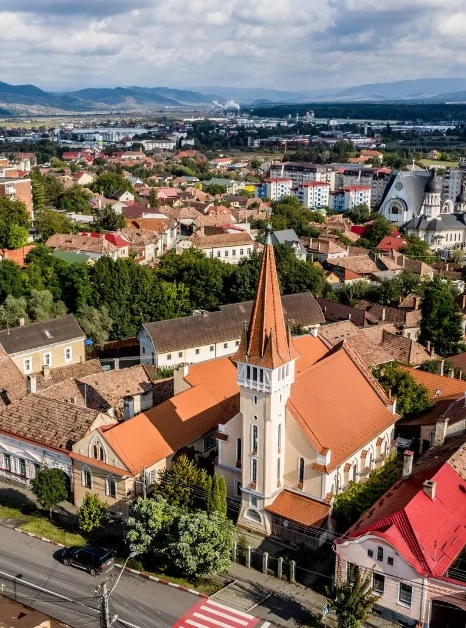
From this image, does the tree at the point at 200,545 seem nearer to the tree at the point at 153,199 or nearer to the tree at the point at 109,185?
the tree at the point at 153,199

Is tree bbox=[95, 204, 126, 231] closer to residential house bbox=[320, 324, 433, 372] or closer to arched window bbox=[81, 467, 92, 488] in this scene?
residential house bbox=[320, 324, 433, 372]

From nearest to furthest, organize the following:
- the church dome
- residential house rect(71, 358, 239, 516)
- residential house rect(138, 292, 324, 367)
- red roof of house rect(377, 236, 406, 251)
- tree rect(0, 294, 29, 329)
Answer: residential house rect(71, 358, 239, 516) → residential house rect(138, 292, 324, 367) → tree rect(0, 294, 29, 329) → red roof of house rect(377, 236, 406, 251) → the church dome

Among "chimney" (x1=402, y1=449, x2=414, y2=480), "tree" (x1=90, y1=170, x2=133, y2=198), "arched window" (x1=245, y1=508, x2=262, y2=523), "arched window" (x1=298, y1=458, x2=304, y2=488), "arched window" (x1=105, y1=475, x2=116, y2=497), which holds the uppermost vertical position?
"tree" (x1=90, y1=170, x2=133, y2=198)

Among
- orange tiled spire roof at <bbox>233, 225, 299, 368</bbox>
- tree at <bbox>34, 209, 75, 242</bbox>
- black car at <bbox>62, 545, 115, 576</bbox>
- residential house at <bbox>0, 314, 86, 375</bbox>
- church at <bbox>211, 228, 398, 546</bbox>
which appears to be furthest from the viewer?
tree at <bbox>34, 209, 75, 242</bbox>

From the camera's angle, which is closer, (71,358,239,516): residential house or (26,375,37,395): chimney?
(71,358,239,516): residential house

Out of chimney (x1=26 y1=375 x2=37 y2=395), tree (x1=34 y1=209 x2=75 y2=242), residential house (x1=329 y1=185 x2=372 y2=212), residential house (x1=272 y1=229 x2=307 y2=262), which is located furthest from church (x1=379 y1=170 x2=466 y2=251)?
chimney (x1=26 y1=375 x2=37 y2=395)

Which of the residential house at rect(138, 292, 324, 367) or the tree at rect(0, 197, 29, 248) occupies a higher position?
the tree at rect(0, 197, 29, 248)

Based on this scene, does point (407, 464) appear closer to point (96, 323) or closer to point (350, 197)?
point (96, 323)

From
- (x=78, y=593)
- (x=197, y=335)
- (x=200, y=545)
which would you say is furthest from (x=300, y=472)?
(x=197, y=335)
